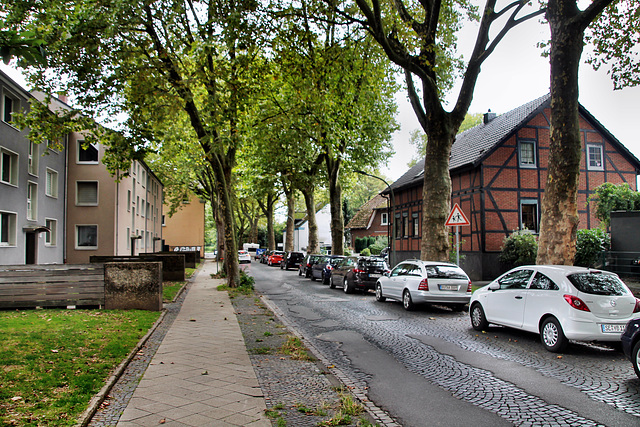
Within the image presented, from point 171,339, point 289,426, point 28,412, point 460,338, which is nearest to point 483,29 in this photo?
point 460,338

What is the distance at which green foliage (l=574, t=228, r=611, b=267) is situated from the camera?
69.8ft

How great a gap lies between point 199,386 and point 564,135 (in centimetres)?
1033

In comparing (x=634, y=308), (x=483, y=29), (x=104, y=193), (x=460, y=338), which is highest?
(x=483, y=29)

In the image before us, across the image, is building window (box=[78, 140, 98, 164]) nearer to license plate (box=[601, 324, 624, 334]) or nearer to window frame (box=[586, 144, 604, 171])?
window frame (box=[586, 144, 604, 171])

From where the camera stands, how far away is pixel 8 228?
22.5m

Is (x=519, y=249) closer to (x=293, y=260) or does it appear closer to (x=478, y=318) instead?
(x=478, y=318)

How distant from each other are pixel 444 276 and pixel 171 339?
26.7ft

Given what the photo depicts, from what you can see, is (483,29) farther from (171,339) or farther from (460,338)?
(171,339)

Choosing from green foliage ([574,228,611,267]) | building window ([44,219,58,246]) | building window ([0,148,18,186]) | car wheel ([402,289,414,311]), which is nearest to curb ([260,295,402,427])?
car wheel ([402,289,414,311])

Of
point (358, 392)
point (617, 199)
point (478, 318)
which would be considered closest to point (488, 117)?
point (617, 199)

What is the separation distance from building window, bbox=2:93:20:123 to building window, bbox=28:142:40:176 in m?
2.52

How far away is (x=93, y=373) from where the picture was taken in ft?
20.3

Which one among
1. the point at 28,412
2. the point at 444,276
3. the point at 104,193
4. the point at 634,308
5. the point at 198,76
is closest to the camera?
the point at 28,412

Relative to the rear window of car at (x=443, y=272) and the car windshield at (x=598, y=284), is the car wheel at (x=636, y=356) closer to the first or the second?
the car windshield at (x=598, y=284)
